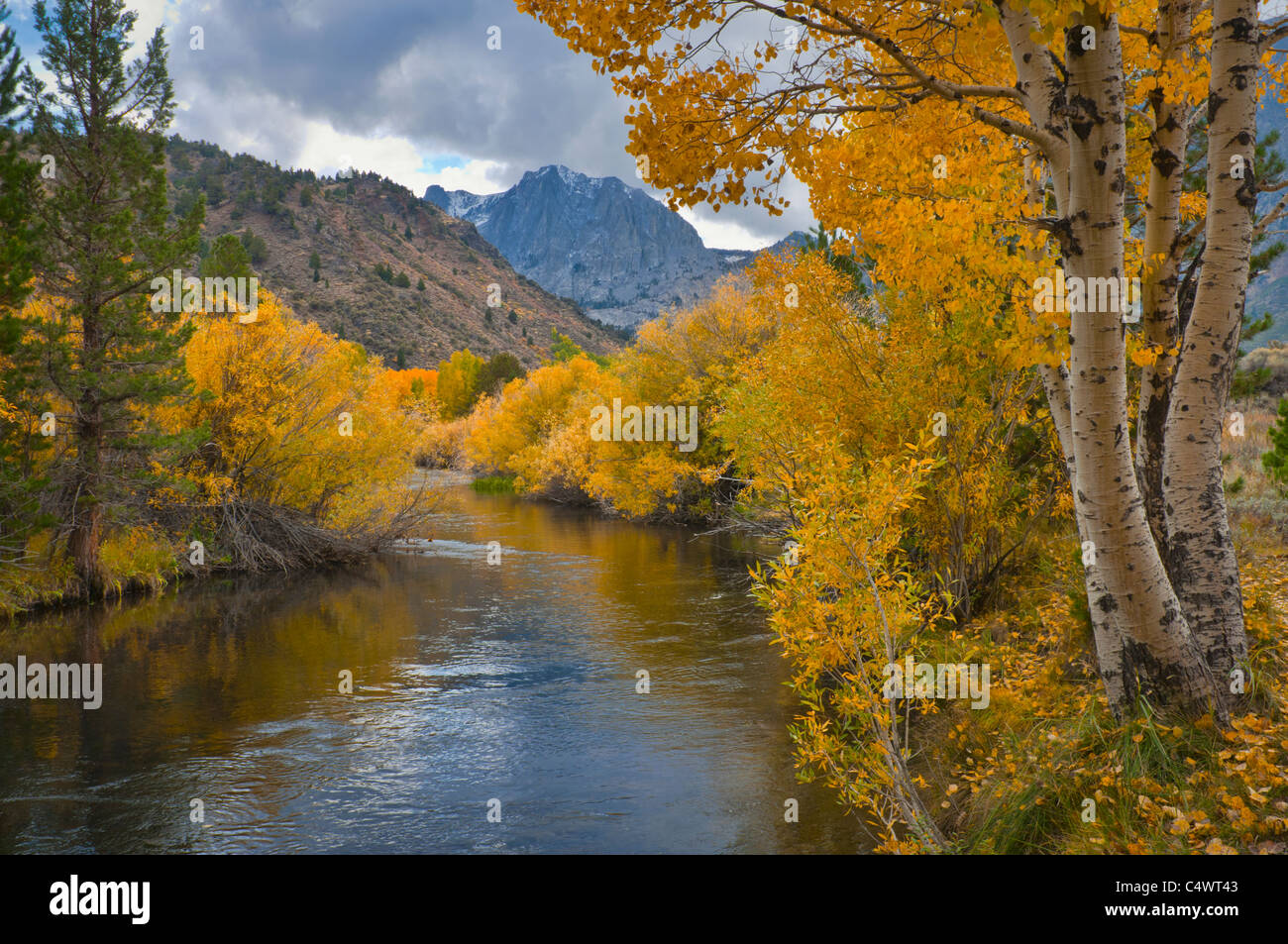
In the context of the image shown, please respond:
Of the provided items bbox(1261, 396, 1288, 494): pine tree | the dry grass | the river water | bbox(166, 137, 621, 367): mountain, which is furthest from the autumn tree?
bbox(166, 137, 621, 367): mountain

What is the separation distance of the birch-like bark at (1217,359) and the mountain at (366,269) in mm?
66164

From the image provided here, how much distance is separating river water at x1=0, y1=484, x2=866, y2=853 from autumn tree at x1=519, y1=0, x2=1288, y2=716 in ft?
10.3

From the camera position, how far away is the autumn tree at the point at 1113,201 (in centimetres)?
430

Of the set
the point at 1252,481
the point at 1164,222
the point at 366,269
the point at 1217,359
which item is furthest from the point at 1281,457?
the point at 366,269

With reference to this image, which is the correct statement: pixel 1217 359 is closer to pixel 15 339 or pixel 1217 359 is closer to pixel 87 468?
pixel 15 339

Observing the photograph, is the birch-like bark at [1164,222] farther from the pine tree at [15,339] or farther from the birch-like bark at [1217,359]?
the pine tree at [15,339]

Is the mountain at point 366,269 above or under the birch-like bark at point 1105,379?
above

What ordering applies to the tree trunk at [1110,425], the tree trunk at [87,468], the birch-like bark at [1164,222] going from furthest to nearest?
the tree trunk at [87,468] → the birch-like bark at [1164,222] → the tree trunk at [1110,425]

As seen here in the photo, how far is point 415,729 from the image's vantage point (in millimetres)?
9195

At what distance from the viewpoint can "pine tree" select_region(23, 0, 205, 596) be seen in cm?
1445

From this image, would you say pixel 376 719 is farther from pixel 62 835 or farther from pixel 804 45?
pixel 804 45

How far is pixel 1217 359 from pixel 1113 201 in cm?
144

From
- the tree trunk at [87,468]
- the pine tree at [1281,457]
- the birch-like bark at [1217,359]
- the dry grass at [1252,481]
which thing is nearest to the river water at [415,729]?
the tree trunk at [87,468]

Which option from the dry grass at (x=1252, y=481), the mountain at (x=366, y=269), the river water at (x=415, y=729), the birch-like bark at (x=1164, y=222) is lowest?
the river water at (x=415, y=729)
